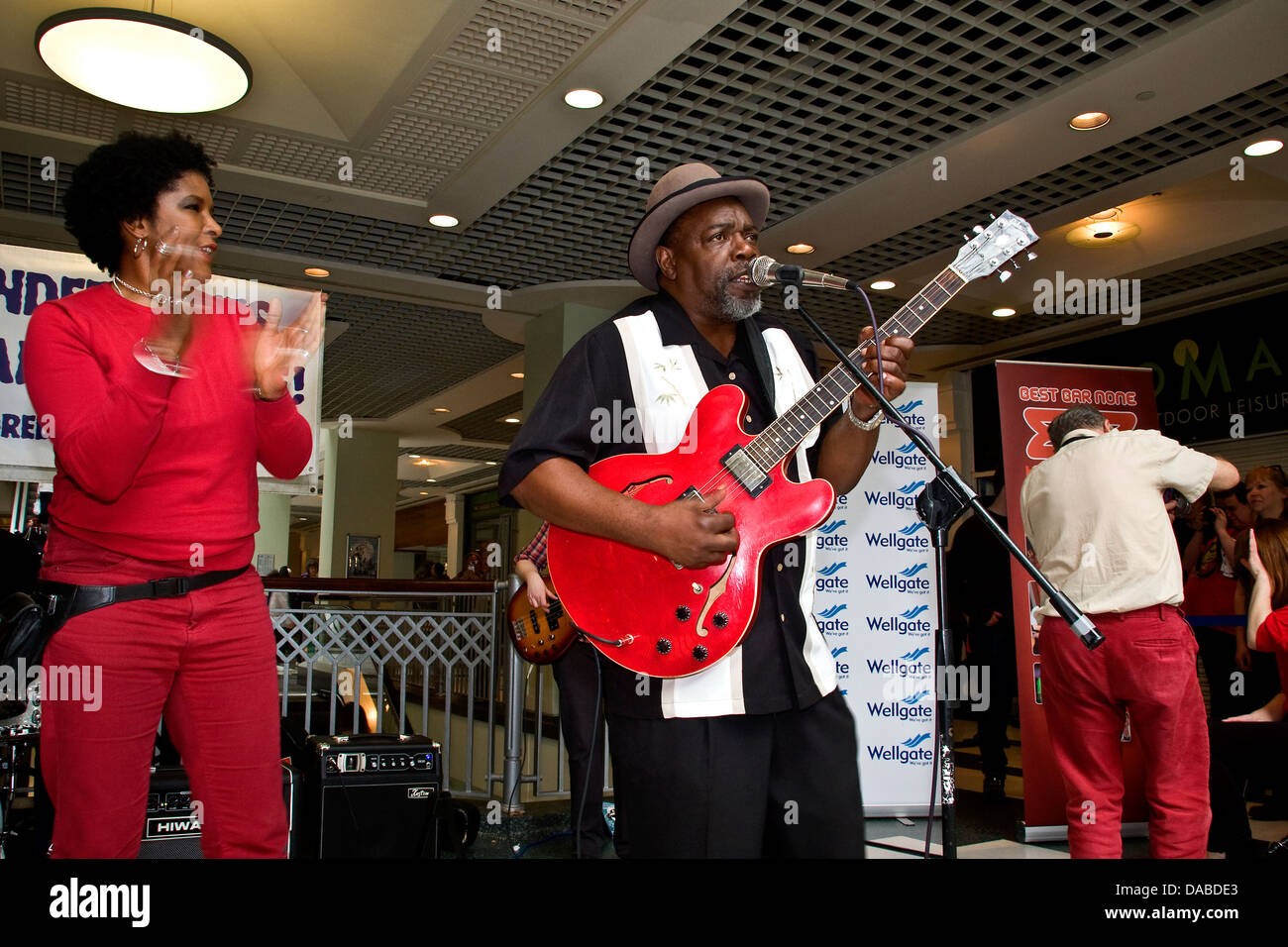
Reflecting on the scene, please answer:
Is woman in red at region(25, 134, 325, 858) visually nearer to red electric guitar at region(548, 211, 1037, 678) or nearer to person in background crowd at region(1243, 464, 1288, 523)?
red electric guitar at region(548, 211, 1037, 678)

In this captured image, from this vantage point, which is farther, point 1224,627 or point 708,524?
point 1224,627

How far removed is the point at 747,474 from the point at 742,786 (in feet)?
1.75

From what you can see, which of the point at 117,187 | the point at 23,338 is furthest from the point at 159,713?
the point at 23,338

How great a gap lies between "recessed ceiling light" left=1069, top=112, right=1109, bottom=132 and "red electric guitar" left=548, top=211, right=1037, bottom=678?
165 inches

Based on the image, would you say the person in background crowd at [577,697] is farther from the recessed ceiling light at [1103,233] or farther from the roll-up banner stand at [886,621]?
the recessed ceiling light at [1103,233]

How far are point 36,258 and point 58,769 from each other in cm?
313

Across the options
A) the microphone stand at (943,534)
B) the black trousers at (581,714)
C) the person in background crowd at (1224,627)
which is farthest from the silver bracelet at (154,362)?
the person in background crowd at (1224,627)

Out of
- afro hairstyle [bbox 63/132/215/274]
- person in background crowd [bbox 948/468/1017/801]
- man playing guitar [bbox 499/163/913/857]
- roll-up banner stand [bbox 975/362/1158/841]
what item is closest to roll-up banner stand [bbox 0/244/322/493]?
afro hairstyle [bbox 63/132/215/274]

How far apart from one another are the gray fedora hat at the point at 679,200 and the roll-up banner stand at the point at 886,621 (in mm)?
3299

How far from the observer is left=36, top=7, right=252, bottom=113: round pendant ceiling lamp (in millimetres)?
4254

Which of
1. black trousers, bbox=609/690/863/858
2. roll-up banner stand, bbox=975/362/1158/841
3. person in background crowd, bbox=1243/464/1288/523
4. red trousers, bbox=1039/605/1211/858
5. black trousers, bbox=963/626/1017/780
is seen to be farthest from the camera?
black trousers, bbox=963/626/1017/780

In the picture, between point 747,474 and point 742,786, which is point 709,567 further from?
point 742,786

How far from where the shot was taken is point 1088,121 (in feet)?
17.2
